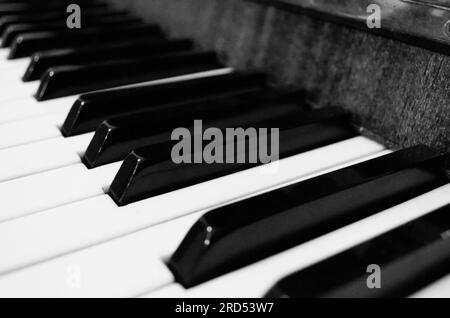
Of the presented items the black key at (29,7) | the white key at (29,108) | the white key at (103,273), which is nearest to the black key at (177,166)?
the white key at (103,273)

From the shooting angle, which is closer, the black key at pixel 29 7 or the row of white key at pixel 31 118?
the row of white key at pixel 31 118

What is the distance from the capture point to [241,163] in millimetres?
861

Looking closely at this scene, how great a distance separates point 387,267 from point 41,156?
0.60 m

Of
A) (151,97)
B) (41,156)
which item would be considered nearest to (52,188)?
(41,156)

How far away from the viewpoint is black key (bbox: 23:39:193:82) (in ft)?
4.05

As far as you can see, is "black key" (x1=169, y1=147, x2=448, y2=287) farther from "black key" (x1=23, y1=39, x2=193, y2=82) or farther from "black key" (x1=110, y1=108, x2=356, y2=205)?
"black key" (x1=23, y1=39, x2=193, y2=82)

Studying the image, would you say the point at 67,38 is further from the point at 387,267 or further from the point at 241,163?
the point at 387,267

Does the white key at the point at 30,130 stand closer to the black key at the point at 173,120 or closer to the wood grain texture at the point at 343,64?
the black key at the point at 173,120

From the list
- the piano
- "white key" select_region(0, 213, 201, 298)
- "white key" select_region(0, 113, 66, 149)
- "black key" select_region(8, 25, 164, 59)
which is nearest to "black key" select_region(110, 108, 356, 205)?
the piano

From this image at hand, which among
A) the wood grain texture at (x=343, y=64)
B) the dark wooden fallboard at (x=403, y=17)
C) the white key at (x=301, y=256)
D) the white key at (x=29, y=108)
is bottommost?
the white key at (x=29, y=108)

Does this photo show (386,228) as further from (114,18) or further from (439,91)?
(114,18)

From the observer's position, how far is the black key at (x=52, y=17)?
1.53 metres

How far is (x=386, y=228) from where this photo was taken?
28.5 inches

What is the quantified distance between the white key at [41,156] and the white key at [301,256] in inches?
14.4
